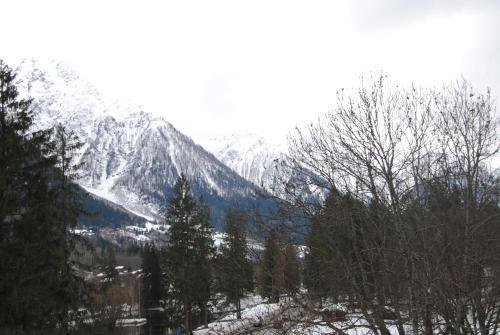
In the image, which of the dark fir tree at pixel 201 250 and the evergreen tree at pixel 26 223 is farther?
the dark fir tree at pixel 201 250

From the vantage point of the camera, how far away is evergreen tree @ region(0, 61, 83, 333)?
17719 mm

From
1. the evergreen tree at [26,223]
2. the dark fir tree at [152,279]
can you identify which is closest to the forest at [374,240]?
the evergreen tree at [26,223]

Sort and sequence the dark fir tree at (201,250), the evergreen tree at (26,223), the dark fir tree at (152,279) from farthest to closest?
the dark fir tree at (152,279) < the dark fir tree at (201,250) < the evergreen tree at (26,223)

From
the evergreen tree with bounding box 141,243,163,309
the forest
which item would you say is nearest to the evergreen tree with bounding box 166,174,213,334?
the evergreen tree with bounding box 141,243,163,309

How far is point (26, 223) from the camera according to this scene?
19125mm

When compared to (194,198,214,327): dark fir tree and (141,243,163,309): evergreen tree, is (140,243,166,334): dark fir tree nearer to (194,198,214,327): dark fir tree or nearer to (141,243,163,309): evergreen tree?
(141,243,163,309): evergreen tree

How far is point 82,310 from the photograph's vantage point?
27.0 m

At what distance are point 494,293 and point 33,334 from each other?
51.6 feet

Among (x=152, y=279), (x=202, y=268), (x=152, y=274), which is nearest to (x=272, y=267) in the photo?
(x=202, y=268)

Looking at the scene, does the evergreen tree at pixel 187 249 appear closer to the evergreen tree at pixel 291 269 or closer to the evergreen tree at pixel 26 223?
the evergreen tree at pixel 26 223

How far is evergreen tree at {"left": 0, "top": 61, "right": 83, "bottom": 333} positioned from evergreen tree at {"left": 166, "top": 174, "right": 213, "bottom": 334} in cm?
1647

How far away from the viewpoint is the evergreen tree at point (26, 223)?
58.1ft

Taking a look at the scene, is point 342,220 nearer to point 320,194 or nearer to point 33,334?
point 320,194

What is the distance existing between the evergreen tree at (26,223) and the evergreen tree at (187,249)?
54.0ft
